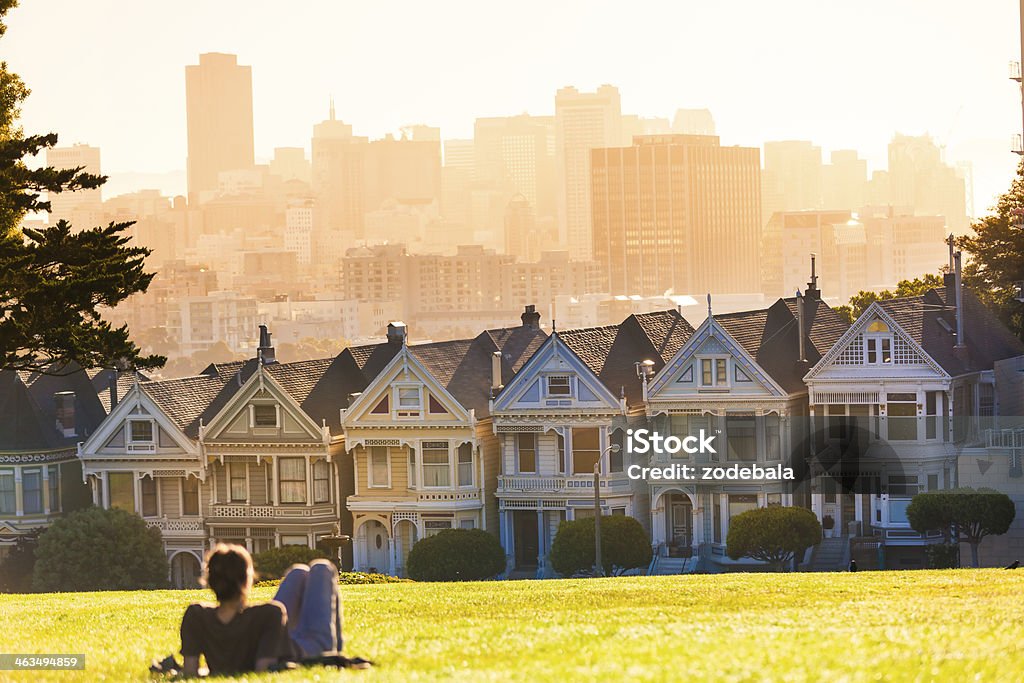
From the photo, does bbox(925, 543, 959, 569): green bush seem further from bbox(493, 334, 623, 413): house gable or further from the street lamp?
bbox(493, 334, 623, 413): house gable

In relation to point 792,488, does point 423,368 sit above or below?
above

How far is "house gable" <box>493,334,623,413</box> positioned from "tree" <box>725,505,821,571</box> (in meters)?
4.98

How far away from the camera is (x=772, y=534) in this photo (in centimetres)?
4966

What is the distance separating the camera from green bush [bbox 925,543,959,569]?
49562mm

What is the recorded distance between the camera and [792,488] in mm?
52094

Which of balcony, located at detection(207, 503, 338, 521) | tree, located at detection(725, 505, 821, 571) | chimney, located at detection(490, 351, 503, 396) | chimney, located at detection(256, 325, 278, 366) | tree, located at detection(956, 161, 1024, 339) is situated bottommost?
tree, located at detection(725, 505, 821, 571)

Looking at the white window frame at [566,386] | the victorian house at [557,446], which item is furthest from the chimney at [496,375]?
the white window frame at [566,386]

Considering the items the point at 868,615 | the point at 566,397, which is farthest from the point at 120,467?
the point at 868,615

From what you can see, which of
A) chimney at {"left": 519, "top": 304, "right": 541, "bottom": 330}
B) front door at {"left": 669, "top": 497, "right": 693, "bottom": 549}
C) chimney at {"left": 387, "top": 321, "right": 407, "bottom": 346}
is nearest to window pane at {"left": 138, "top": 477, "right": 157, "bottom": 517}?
chimney at {"left": 387, "top": 321, "right": 407, "bottom": 346}

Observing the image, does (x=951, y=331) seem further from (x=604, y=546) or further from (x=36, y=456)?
(x=36, y=456)

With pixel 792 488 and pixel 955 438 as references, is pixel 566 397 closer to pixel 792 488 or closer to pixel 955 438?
pixel 792 488

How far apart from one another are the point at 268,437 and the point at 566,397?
8963 mm

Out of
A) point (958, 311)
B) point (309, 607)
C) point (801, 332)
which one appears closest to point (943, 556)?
point (958, 311)

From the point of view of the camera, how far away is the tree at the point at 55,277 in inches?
1260
